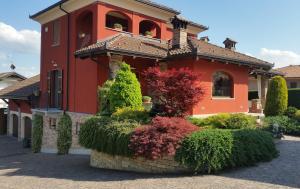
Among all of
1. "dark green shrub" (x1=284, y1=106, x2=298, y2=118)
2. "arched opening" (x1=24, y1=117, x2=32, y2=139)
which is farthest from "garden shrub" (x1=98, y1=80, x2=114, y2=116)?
"arched opening" (x1=24, y1=117, x2=32, y2=139)

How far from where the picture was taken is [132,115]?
1280 centimetres

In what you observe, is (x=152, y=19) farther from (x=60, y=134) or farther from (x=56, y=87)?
(x=60, y=134)

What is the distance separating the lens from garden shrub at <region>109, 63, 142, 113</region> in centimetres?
1373

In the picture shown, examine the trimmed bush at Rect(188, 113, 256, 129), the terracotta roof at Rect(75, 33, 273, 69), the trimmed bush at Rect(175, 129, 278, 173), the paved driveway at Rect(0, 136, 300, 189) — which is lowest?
the paved driveway at Rect(0, 136, 300, 189)

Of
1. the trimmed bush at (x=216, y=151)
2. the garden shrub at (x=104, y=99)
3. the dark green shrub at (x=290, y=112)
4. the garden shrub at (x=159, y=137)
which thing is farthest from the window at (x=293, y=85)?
the garden shrub at (x=159, y=137)

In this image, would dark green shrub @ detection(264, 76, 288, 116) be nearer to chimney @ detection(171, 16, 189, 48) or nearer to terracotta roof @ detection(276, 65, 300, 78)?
chimney @ detection(171, 16, 189, 48)

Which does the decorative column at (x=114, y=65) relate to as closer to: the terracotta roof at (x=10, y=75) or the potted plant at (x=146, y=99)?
the potted plant at (x=146, y=99)

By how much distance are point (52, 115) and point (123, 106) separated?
790 cm

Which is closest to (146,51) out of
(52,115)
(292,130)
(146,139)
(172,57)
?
(172,57)

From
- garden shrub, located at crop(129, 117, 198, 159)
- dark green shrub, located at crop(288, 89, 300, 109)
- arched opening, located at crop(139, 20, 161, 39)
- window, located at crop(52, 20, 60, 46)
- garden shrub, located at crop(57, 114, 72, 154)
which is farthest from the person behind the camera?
dark green shrub, located at crop(288, 89, 300, 109)

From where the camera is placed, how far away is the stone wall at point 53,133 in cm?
1803

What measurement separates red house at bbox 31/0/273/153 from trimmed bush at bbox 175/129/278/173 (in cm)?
542

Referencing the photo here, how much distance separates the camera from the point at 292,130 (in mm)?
17703

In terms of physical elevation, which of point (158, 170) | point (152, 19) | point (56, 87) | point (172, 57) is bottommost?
point (158, 170)
